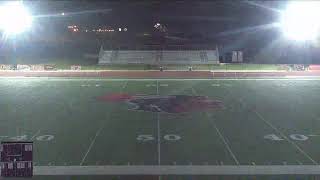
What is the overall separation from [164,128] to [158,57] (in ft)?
93.1

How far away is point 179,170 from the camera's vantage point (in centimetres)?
1100

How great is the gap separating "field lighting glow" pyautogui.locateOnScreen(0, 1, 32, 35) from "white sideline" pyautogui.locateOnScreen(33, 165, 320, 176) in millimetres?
35391

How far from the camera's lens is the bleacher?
143ft

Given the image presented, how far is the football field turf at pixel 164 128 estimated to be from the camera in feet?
40.6

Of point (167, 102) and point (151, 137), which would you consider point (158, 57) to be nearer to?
point (167, 102)

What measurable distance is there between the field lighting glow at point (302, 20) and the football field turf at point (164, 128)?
19079 mm

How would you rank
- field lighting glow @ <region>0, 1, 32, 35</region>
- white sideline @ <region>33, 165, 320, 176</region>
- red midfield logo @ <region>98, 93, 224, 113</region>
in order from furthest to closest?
1. field lighting glow @ <region>0, 1, 32, 35</region>
2. red midfield logo @ <region>98, 93, 224, 113</region>
3. white sideline @ <region>33, 165, 320, 176</region>

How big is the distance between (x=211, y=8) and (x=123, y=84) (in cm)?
2378

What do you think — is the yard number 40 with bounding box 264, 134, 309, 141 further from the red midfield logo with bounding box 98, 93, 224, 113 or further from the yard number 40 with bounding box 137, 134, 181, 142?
the red midfield logo with bounding box 98, 93, 224, 113

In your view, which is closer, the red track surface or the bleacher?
the red track surface
